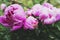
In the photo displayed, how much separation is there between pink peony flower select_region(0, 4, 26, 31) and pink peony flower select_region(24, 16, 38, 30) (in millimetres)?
22

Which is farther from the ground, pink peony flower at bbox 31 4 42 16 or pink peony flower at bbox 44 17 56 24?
pink peony flower at bbox 31 4 42 16

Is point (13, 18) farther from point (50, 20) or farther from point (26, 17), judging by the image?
point (50, 20)

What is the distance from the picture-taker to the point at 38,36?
37.3 inches

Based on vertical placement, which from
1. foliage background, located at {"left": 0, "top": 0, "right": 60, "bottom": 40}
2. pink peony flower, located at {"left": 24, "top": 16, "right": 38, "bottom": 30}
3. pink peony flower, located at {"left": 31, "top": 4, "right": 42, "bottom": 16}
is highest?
pink peony flower, located at {"left": 31, "top": 4, "right": 42, "bottom": 16}

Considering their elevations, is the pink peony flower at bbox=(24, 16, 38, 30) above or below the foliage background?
above

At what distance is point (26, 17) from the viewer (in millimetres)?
963

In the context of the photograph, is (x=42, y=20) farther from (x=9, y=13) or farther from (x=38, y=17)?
(x=9, y=13)

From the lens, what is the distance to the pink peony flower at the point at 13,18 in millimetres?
941

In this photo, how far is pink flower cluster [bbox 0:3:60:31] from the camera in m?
0.94

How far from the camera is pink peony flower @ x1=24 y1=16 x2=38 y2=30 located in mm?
921

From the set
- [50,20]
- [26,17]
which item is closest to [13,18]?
[26,17]

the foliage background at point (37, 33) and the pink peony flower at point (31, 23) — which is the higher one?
the pink peony flower at point (31, 23)

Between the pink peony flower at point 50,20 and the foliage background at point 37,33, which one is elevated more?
the pink peony flower at point 50,20

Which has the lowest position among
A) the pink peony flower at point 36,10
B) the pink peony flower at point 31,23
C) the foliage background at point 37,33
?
the foliage background at point 37,33
